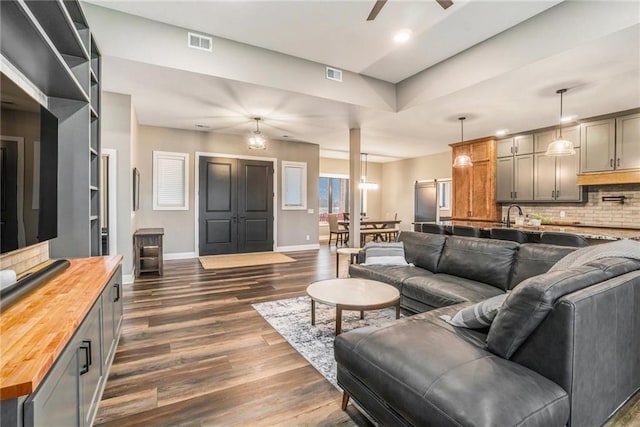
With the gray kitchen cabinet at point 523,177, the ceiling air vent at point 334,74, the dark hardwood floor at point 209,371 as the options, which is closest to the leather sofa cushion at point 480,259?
the dark hardwood floor at point 209,371

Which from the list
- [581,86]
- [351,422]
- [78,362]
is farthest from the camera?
[581,86]

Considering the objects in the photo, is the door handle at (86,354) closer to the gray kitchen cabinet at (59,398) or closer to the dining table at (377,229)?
the gray kitchen cabinet at (59,398)

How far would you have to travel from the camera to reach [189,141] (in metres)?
6.89

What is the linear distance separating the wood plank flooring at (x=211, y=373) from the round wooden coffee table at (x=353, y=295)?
1.68 ft

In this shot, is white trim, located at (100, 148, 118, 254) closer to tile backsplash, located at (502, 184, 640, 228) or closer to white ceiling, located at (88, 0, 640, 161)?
white ceiling, located at (88, 0, 640, 161)

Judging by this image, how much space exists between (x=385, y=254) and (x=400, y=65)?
9.22ft

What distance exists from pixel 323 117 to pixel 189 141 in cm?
327

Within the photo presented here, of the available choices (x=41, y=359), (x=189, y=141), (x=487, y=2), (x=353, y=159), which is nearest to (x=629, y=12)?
(x=487, y=2)

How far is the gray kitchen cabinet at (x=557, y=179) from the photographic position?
19.0 feet

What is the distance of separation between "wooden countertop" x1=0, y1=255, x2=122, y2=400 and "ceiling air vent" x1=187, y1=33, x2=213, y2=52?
2929mm

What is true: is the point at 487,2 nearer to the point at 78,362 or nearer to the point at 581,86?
the point at 581,86

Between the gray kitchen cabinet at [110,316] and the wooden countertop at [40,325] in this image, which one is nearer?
the wooden countertop at [40,325]

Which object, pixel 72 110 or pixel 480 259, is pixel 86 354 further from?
pixel 480 259

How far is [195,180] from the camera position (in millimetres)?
6992
